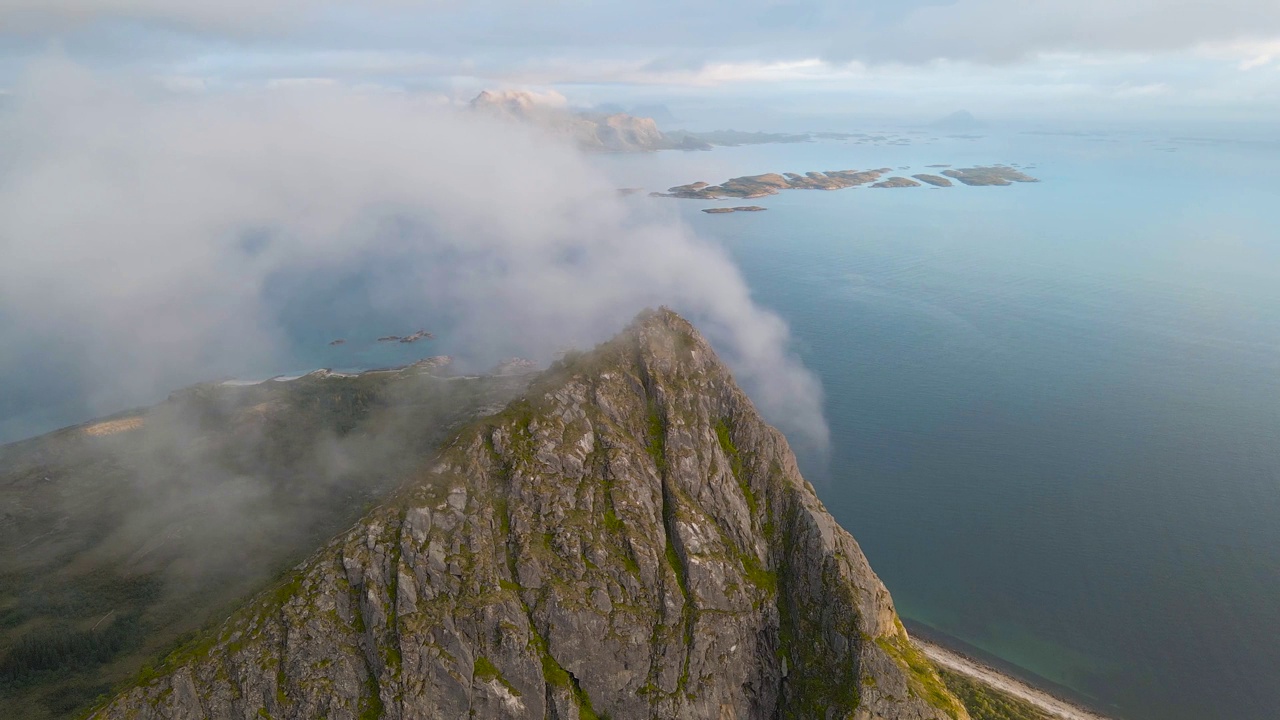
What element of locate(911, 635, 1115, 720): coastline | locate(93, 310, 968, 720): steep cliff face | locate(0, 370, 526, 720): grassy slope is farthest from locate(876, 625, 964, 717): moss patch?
locate(0, 370, 526, 720): grassy slope

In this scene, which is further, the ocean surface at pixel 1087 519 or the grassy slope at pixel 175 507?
the ocean surface at pixel 1087 519

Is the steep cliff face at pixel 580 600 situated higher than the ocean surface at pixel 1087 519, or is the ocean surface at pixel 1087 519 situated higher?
the steep cliff face at pixel 580 600

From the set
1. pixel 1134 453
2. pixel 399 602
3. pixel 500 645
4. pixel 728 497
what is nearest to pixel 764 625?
pixel 728 497

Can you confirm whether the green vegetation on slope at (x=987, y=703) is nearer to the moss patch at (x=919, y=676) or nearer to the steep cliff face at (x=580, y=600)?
the moss patch at (x=919, y=676)

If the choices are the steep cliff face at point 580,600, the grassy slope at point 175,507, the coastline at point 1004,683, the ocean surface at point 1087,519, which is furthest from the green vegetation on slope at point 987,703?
the grassy slope at point 175,507

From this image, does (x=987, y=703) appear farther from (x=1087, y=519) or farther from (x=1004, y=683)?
(x=1087, y=519)

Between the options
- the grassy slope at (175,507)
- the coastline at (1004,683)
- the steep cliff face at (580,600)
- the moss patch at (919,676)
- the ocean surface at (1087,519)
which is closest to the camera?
the steep cliff face at (580,600)

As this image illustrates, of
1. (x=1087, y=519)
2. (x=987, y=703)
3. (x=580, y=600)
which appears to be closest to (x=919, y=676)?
(x=987, y=703)
